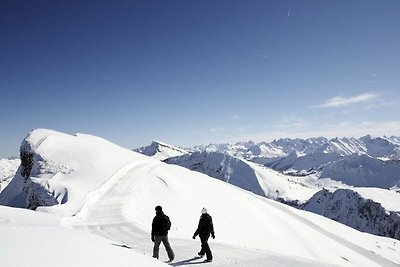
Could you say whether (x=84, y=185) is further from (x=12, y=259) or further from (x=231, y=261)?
(x=12, y=259)

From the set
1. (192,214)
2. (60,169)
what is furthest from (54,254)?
(60,169)

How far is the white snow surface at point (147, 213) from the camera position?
16.1m

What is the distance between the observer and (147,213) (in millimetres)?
27281

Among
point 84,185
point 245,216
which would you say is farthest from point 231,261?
point 245,216

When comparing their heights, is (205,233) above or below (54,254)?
above

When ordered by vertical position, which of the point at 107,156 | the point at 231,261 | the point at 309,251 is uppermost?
the point at 107,156

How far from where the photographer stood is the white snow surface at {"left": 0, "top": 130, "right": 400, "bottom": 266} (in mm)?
16094

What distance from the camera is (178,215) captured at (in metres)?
30.4

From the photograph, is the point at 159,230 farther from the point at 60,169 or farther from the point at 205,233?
the point at 60,169

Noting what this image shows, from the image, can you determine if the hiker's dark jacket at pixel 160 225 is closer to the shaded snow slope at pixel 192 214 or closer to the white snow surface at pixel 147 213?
the white snow surface at pixel 147 213

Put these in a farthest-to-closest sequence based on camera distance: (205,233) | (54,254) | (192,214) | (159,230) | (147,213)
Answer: (192,214)
(147,213)
(205,233)
(159,230)
(54,254)

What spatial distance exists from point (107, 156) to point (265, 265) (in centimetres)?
3171

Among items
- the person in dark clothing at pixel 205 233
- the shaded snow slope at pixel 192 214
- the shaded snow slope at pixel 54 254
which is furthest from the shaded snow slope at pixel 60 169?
the shaded snow slope at pixel 54 254

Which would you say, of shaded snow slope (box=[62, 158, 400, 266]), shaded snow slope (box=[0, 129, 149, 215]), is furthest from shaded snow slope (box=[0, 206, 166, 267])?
shaded snow slope (box=[0, 129, 149, 215])
